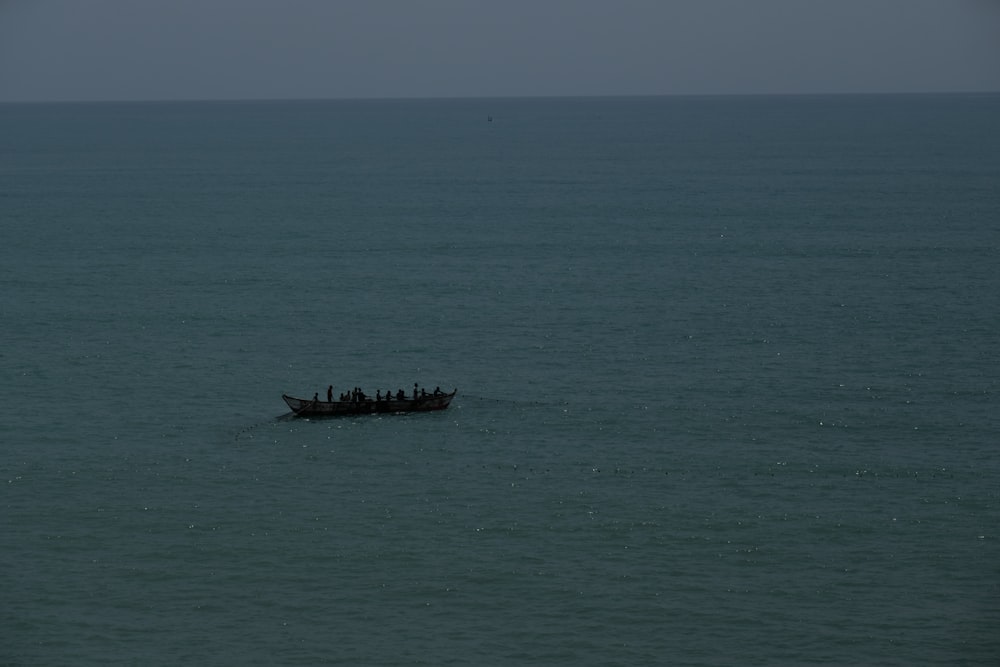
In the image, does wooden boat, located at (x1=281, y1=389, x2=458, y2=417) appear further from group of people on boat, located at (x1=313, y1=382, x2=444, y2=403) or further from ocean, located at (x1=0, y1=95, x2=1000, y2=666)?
ocean, located at (x1=0, y1=95, x2=1000, y2=666)

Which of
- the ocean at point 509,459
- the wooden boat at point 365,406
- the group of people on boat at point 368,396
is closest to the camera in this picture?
the ocean at point 509,459

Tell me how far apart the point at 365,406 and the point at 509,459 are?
33.5ft

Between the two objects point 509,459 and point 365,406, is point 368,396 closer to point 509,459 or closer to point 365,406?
point 365,406

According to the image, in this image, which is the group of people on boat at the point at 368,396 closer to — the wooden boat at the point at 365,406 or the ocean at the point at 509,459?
the wooden boat at the point at 365,406

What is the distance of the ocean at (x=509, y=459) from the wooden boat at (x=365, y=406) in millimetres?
814

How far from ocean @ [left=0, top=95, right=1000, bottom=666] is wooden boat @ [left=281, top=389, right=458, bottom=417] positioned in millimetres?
814

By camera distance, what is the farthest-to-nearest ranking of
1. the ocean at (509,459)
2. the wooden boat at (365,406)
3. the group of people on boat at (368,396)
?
the group of people on boat at (368,396)
the wooden boat at (365,406)
the ocean at (509,459)

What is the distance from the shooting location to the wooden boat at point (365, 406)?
2808 inches

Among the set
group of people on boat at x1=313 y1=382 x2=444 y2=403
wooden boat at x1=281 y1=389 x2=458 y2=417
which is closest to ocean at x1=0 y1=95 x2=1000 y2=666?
Answer: wooden boat at x1=281 y1=389 x2=458 y2=417

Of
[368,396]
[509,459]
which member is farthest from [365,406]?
[509,459]

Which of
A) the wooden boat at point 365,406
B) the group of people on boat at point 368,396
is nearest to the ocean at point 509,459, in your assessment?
the wooden boat at point 365,406

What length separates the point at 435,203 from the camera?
169m

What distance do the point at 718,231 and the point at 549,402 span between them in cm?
6778

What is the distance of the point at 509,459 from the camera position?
6519 cm
